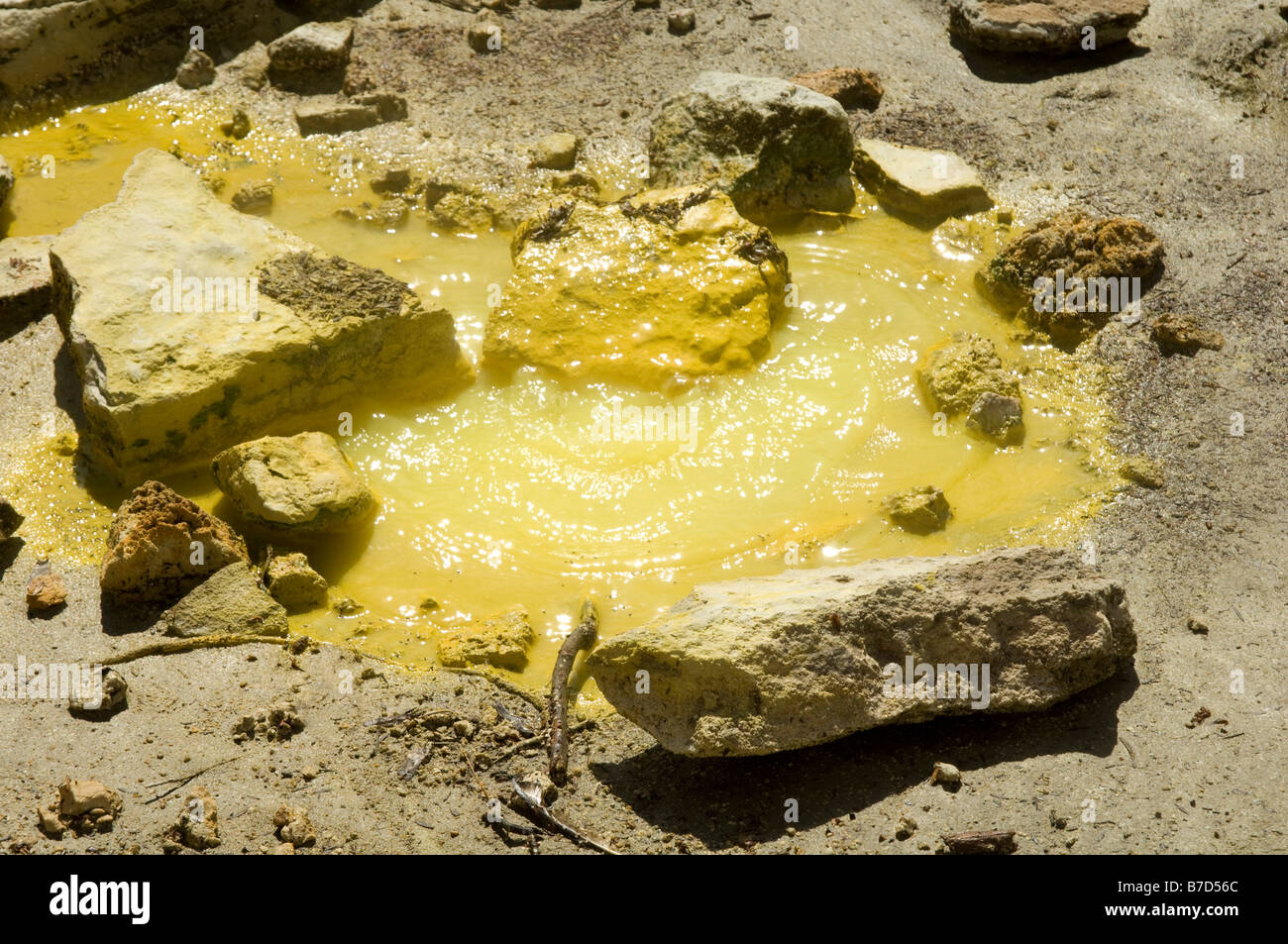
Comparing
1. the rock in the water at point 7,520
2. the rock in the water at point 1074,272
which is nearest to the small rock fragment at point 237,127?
the rock in the water at point 7,520

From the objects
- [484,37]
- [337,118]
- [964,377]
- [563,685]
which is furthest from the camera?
[484,37]

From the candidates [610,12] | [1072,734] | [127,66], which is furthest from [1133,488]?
[127,66]

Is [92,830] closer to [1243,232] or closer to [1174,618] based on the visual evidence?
[1174,618]

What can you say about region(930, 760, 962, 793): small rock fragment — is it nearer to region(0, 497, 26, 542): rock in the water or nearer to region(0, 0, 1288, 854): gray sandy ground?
region(0, 0, 1288, 854): gray sandy ground

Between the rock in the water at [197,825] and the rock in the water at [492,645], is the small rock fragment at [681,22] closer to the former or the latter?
the rock in the water at [492,645]

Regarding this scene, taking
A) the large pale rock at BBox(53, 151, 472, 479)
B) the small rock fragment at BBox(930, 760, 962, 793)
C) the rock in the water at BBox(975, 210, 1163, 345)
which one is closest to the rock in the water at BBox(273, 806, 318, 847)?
the small rock fragment at BBox(930, 760, 962, 793)

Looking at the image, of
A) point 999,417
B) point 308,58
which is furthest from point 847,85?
point 308,58

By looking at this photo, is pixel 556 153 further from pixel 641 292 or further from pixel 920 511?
pixel 920 511
